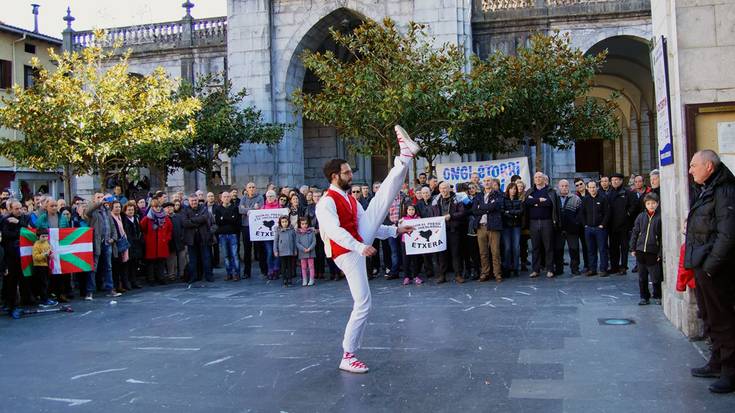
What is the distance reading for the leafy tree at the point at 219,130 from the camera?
20781mm

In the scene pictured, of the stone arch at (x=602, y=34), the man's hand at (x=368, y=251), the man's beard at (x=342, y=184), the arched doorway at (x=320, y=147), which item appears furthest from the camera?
the arched doorway at (x=320, y=147)

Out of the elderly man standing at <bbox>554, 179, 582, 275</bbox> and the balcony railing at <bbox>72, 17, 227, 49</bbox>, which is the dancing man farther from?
the balcony railing at <bbox>72, 17, 227, 49</bbox>

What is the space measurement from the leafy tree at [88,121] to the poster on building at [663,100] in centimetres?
1342

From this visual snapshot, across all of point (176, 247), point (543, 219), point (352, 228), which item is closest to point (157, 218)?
point (176, 247)

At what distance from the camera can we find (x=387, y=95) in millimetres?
15227

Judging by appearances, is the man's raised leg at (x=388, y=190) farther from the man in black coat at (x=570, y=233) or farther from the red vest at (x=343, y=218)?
the man in black coat at (x=570, y=233)

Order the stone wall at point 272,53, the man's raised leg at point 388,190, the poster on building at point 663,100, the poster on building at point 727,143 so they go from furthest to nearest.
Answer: the stone wall at point 272,53 → the poster on building at point 663,100 → the poster on building at point 727,143 → the man's raised leg at point 388,190

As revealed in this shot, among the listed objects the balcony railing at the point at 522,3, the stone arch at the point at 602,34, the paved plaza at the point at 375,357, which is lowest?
the paved plaza at the point at 375,357

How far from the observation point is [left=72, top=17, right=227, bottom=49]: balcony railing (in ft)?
85.3

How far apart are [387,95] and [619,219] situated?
560 centimetres

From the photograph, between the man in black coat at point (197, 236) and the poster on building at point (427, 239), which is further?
the man in black coat at point (197, 236)

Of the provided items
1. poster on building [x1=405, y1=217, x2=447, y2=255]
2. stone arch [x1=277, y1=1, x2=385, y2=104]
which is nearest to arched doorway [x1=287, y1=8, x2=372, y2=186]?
stone arch [x1=277, y1=1, x2=385, y2=104]

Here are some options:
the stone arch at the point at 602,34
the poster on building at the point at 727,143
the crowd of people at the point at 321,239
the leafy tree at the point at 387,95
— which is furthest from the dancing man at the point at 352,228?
the stone arch at the point at 602,34

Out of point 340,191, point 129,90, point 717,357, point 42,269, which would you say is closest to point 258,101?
point 129,90
